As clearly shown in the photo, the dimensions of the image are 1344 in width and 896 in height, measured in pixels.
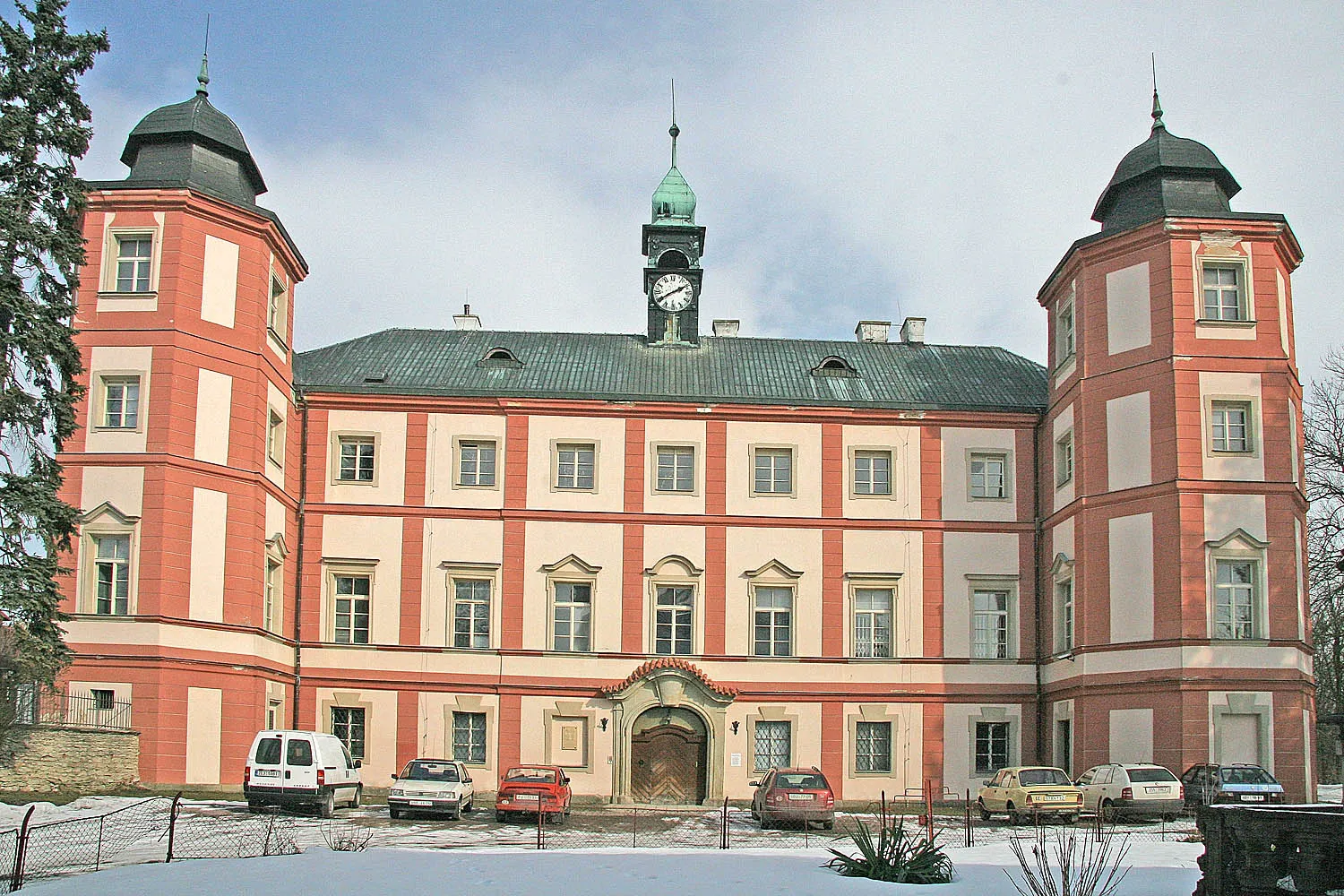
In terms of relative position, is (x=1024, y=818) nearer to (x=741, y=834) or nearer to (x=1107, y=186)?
(x=741, y=834)

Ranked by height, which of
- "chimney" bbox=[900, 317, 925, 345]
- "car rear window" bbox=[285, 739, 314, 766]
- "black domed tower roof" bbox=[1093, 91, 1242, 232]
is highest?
"black domed tower roof" bbox=[1093, 91, 1242, 232]

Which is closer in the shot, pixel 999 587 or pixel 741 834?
pixel 741 834

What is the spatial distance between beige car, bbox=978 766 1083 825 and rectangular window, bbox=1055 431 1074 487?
862cm

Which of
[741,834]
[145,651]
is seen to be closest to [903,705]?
[741,834]

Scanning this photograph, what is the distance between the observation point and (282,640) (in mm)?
37906

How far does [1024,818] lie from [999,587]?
10219 millimetres

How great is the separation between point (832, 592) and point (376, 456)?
12849mm

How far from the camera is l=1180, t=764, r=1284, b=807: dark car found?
97.2ft

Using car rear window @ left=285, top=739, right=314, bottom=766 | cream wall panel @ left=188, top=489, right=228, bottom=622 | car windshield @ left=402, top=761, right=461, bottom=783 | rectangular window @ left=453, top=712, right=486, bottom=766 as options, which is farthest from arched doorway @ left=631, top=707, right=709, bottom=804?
cream wall panel @ left=188, top=489, right=228, bottom=622

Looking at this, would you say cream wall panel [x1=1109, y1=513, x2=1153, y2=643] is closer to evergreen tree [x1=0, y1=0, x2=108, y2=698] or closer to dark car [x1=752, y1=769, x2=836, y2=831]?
dark car [x1=752, y1=769, x2=836, y2=831]

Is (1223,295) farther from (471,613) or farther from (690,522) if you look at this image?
(471,613)

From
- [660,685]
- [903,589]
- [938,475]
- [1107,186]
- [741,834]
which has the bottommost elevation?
[741,834]

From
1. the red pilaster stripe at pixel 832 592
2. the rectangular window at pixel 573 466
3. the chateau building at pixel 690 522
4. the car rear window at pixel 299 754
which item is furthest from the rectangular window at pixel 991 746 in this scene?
the car rear window at pixel 299 754

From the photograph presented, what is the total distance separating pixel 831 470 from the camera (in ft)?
134
